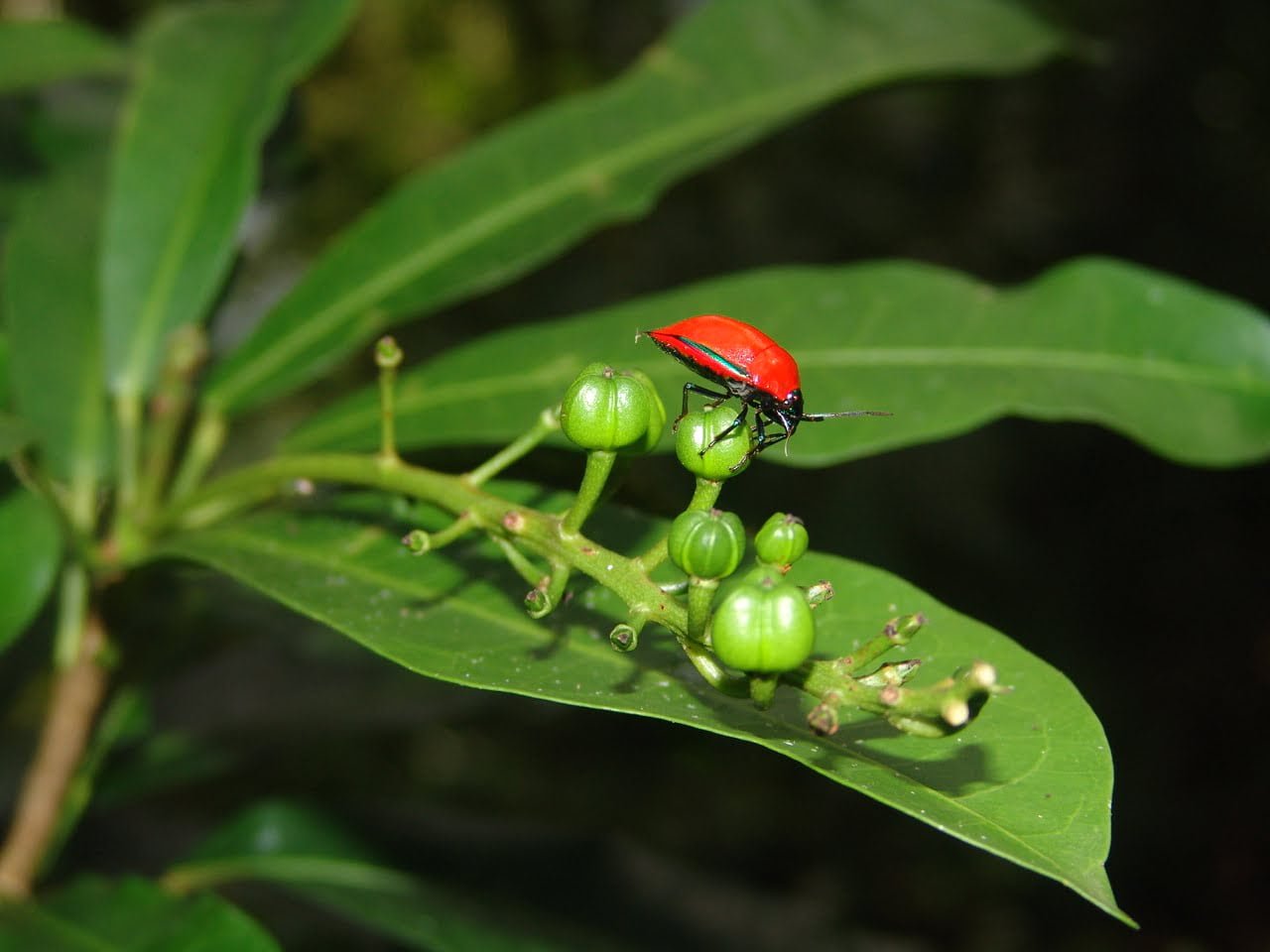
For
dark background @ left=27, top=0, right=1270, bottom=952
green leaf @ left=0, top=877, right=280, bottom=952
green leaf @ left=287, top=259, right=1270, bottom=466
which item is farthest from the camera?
dark background @ left=27, top=0, right=1270, bottom=952

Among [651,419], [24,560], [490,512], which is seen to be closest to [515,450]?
[490,512]

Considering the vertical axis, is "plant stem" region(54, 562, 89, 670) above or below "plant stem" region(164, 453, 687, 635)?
below

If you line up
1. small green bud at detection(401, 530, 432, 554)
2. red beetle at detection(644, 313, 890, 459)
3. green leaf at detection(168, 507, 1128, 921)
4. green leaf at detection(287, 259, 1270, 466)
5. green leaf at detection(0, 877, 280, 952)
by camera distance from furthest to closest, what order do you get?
green leaf at detection(287, 259, 1270, 466) < green leaf at detection(0, 877, 280, 952) < red beetle at detection(644, 313, 890, 459) < small green bud at detection(401, 530, 432, 554) < green leaf at detection(168, 507, 1128, 921)

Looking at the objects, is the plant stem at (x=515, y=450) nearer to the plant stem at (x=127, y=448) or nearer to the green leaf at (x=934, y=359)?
the green leaf at (x=934, y=359)

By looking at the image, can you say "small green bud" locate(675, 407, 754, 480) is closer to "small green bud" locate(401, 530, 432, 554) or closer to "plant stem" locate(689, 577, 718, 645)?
"plant stem" locate(689, 577, 718, 645)

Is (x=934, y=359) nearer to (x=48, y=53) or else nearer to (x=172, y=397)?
(x=172, y=397)

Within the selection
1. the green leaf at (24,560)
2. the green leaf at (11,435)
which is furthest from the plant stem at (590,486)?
the green leaf at (24,560)

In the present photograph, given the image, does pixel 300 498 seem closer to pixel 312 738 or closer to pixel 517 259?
pixel 517 259

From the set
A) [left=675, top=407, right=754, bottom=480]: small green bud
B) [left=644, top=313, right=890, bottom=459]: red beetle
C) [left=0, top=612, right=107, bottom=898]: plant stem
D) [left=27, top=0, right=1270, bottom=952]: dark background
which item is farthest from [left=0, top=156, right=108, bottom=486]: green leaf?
[left=27, top=0, right=1270, bottom=952]: dark background
